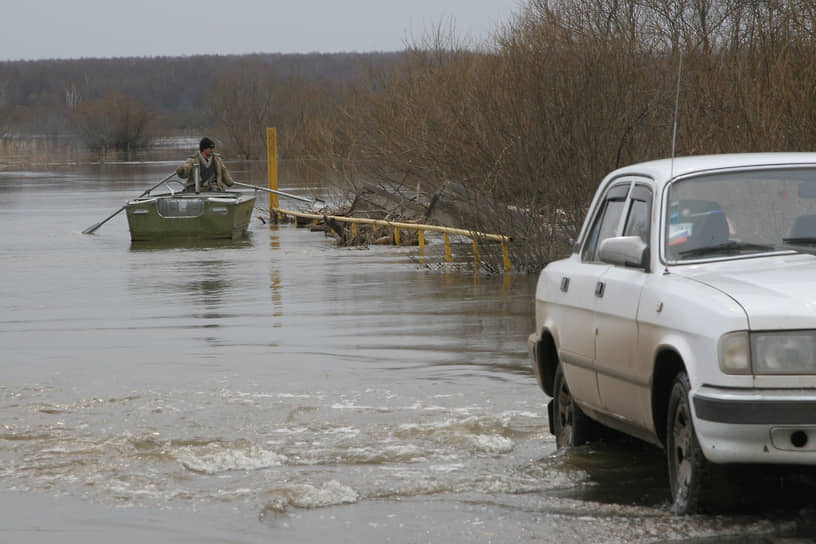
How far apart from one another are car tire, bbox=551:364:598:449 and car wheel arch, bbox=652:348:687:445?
119cm

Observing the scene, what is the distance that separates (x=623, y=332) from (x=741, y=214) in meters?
0.76

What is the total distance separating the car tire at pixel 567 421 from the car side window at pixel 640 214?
953mm

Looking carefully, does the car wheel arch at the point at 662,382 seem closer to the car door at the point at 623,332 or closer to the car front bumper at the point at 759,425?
the car door at the point at 623,332

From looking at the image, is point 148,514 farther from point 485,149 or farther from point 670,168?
point 485,149

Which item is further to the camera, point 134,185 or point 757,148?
point 134,185

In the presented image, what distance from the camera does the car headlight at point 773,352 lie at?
5426mm

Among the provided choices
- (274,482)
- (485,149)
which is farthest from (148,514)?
(485,149)

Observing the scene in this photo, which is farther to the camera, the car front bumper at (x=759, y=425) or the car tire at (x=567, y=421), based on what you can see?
the car tire at (x=567, y=421)

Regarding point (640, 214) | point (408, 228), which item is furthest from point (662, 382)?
point (408, 228)

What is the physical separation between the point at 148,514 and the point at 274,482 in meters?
0.77

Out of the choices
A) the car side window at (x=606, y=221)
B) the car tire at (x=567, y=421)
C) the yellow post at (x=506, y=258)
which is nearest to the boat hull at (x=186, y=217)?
the yellow post at (x=506, y=258)

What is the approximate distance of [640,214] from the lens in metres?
6.87

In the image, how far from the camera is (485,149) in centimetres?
2311

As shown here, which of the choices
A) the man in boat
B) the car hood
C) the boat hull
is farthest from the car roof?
the man in boat
